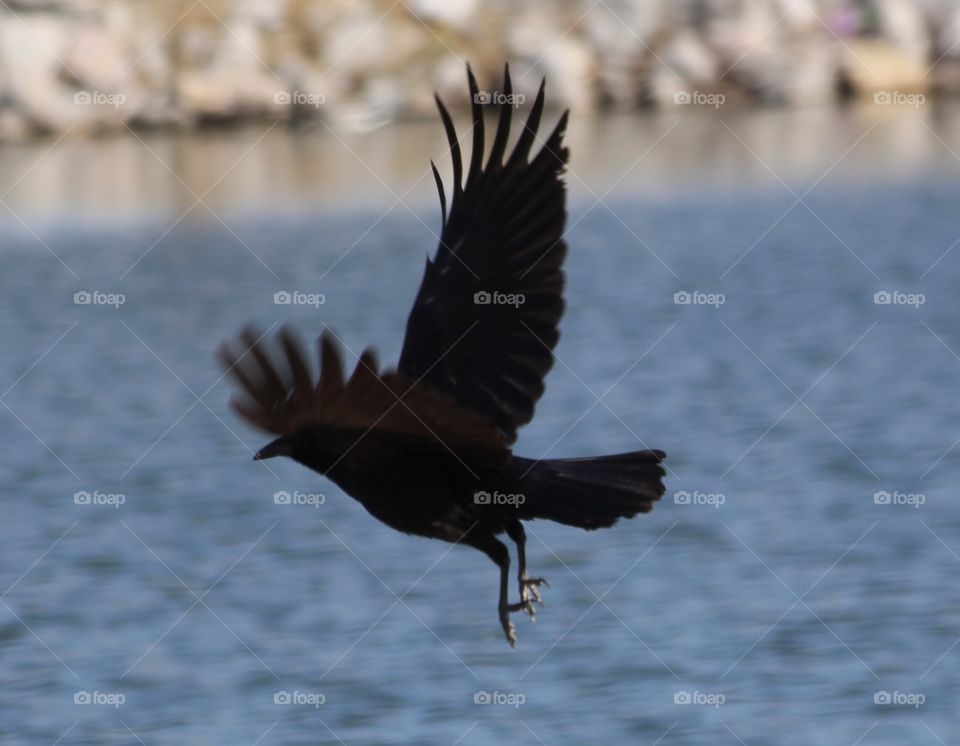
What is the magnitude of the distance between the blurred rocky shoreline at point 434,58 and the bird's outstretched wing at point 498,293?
18.1m

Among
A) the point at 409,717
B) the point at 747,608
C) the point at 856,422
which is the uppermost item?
the point at 856,422

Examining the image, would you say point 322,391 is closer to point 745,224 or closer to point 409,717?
point 409,717

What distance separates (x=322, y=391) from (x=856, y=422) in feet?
22.4

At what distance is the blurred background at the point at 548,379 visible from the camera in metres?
7.56

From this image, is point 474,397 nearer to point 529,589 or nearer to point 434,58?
point 529,589

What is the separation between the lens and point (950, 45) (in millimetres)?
24062

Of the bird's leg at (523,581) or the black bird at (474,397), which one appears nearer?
the black bird at (474,397)

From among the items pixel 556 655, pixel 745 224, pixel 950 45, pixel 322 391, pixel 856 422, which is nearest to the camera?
pixel 322 391

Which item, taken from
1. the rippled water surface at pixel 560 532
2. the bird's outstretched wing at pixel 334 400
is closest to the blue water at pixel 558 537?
the rippled water surface at pixel 560 532

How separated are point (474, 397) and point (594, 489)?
54cm

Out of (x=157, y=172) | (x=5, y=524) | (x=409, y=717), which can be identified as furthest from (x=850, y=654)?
(x=157, y=172)

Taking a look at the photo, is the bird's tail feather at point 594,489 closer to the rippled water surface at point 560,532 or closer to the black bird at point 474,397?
the black bird at point 474,397

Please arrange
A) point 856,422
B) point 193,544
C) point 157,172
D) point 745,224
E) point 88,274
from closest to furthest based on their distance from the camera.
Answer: point 193,544 → point 856,422 → point 88,274 → point 745,224 → point 157,172

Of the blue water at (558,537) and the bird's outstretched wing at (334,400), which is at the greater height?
the blue water at (558,537)
